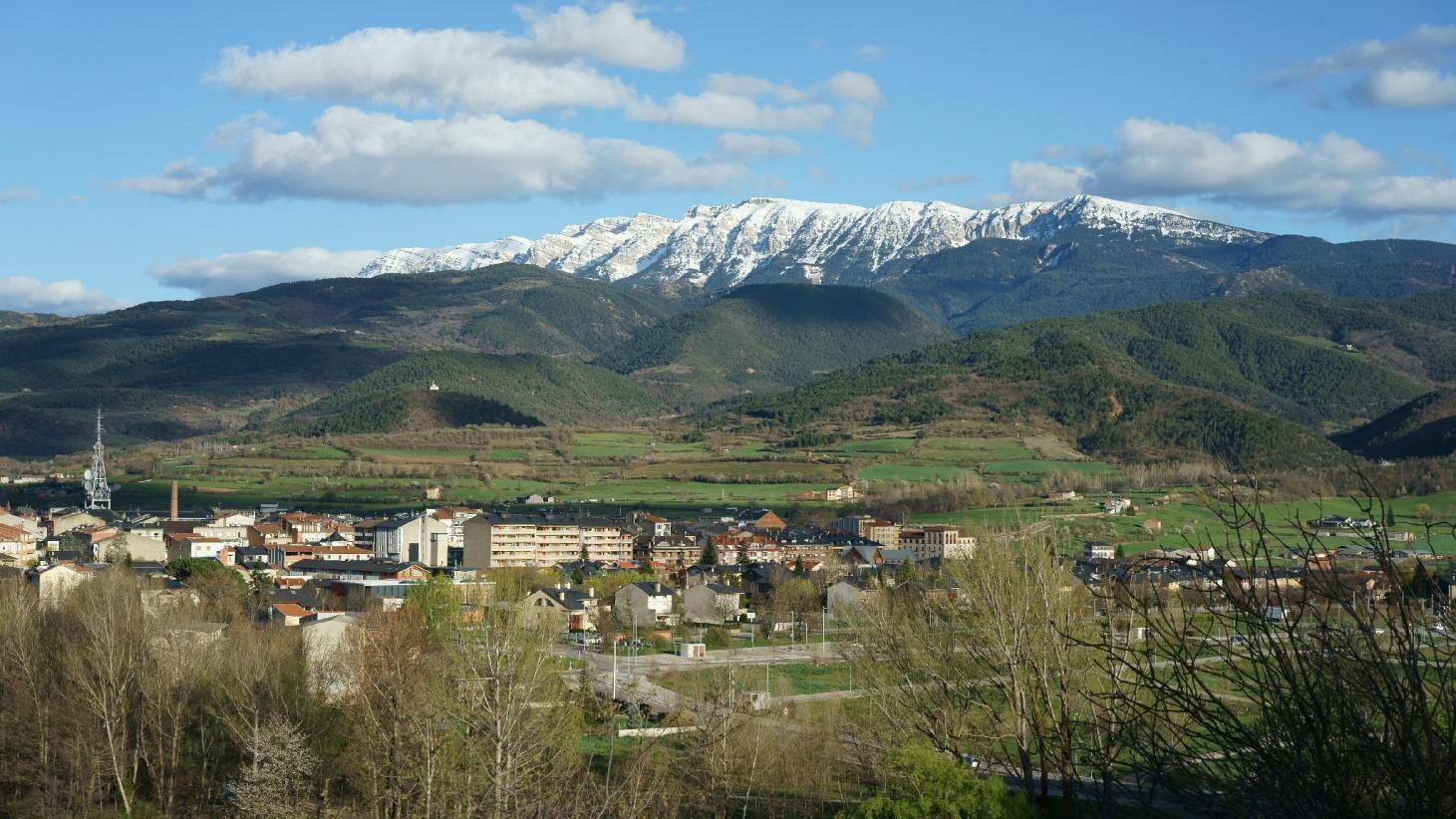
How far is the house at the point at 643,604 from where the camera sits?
65.8 m

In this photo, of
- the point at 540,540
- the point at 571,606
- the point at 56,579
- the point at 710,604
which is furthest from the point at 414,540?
the point at 56,579

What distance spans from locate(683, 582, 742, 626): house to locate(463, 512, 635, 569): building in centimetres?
1407

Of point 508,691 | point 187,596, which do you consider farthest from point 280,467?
point 508,691

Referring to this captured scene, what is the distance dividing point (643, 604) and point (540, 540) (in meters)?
20.7

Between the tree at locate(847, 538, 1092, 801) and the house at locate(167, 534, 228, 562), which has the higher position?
the tree at locate(847, 538, 1092, 801)

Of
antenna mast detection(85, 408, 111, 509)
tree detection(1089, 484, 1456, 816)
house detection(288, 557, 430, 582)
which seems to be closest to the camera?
tree detection(1089, 484, 1456, 816)

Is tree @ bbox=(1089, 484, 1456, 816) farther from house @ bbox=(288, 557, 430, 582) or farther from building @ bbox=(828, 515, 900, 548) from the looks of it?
building @ bbox=(828, 515, 900, 548)

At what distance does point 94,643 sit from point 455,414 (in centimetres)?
12889

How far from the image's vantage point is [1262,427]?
136 m

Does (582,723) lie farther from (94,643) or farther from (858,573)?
(858,573)

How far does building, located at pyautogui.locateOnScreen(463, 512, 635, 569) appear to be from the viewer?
276ft

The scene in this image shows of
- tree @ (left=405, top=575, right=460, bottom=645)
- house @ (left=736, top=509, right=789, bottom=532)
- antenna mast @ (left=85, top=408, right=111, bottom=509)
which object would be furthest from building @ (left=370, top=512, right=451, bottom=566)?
tree @ (left=405, top=575, right=460, bottom=645)

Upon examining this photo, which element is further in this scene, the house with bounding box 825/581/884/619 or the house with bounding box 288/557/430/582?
the house with bounding box 288/557/430/582

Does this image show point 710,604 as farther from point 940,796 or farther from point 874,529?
point 940,796
